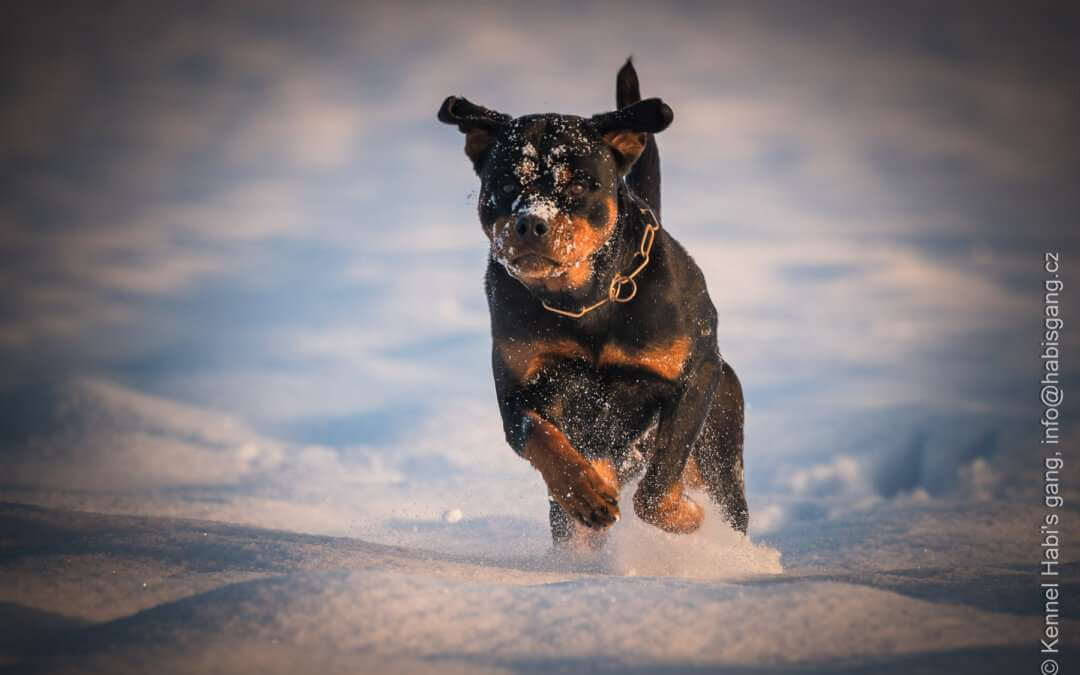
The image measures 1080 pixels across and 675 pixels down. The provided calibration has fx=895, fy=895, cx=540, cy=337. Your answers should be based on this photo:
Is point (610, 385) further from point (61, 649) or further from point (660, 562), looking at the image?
point (61, 649)

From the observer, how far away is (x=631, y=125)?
14.1ft

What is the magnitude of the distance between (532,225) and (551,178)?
0.33 metres

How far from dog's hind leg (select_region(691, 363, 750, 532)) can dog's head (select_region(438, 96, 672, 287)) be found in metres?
1.65

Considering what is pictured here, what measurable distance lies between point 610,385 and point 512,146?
127 centimetres

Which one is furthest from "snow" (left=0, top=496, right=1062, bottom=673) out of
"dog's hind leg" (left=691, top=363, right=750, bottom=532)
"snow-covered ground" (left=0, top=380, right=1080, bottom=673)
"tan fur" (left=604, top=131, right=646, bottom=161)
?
"tan fur" (left=604, top=131, right=646, bottom=161)

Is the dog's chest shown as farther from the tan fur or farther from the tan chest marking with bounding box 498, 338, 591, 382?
the tan fur

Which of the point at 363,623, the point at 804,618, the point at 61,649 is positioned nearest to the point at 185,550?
the point at 61,649

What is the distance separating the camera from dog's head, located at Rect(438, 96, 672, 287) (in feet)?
12.7

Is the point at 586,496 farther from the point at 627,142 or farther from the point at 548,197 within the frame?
the point at 627,142

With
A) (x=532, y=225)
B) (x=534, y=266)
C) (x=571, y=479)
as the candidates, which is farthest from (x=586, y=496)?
(x=532, y=225)

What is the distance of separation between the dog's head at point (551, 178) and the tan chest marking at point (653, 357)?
1.39ft

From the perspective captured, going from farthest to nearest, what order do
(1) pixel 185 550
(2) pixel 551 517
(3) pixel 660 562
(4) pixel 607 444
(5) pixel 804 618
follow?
1. (2) pixel 551 517
2. (4) pixel 607 444
3. (3) pixel 660 562
4. (1) pixel 185 550
5. (5) pixel 804 618

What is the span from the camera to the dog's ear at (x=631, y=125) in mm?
4234

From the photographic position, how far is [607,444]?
4801 mm
